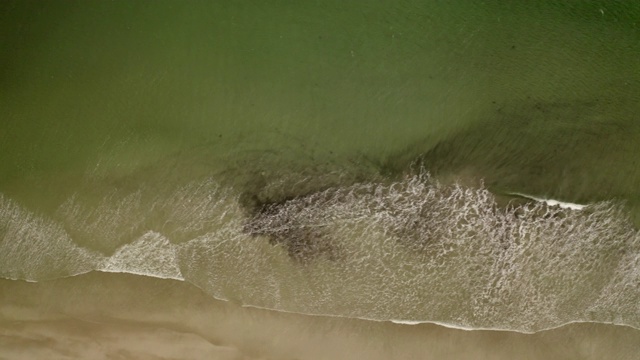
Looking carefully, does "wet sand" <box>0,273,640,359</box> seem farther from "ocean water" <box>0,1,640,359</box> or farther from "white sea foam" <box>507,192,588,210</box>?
"white sea foam" <box>507,192,588,210</box>

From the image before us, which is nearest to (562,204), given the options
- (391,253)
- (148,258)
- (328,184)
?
(391,253)

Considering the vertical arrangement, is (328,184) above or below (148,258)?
above

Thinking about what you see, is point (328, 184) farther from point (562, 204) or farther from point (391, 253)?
point (562, 204)

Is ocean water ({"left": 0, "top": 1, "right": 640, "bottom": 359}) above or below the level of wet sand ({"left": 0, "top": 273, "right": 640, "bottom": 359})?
above

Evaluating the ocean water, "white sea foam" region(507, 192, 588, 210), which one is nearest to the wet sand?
the ocean water

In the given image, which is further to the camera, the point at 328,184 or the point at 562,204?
the point at 328,184

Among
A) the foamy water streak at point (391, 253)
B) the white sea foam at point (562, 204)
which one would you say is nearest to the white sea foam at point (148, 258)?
the foamy water streak at point (391, 253)
